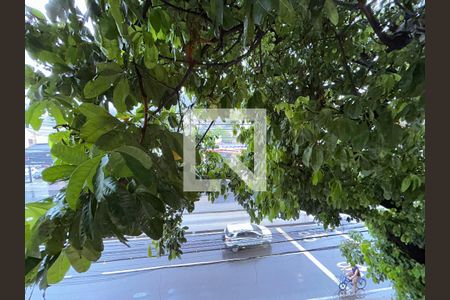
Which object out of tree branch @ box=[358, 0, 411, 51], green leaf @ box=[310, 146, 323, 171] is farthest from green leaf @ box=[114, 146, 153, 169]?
tree branch @ box=[358, 0, 411, 51]

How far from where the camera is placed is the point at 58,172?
30 cm

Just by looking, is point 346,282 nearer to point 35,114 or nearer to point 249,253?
point 249,253

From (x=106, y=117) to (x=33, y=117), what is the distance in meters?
0.08

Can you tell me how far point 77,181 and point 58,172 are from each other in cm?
4

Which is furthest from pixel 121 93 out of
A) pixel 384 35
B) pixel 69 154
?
pixel 384 35

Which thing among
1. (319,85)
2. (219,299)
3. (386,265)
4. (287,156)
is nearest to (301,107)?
(319,85)

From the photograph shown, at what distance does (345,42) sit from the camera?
0.92 meters

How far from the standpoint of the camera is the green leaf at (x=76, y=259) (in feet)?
1.05

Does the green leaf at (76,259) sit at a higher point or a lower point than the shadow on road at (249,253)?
higher

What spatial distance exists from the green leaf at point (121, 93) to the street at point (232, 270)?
40cm

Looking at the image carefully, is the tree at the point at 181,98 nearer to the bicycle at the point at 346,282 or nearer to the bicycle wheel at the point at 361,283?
the bicycle at the point at 346,282

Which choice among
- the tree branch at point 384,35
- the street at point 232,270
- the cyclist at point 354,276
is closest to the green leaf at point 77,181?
the street at point 232,270

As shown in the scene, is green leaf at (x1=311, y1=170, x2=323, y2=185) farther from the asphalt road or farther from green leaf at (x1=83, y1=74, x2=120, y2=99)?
green leaf at (x1=83, y1=74, x2=120, y2=99)

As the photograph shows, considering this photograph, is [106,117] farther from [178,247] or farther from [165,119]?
[178,247]
